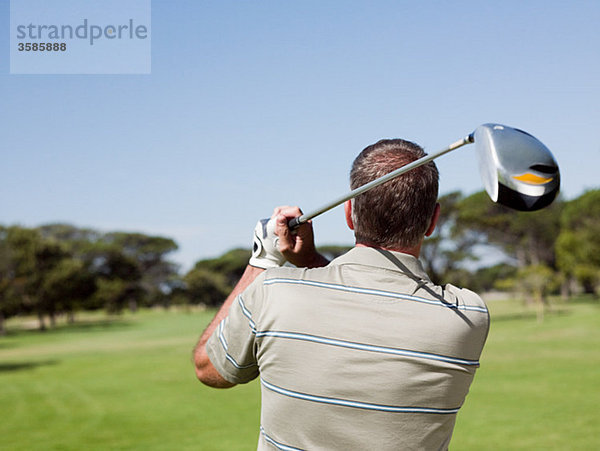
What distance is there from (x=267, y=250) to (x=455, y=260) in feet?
182

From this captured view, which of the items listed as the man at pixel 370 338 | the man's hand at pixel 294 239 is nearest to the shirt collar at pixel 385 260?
the man at pixel 370 338

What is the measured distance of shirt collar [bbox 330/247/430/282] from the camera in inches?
73.2

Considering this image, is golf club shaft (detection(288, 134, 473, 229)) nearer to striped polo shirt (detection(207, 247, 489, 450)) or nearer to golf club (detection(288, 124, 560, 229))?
golf club (detection(288, 124, 560, 229))

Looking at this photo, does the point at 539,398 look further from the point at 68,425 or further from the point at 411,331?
the point at 411,331

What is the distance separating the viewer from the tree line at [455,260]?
50938 millimetres

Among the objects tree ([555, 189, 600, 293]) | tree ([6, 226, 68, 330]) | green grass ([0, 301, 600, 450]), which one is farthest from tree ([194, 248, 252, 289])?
green grass ([0, 301, 600, 450])

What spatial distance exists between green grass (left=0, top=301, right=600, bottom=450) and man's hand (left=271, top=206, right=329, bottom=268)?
366 inches

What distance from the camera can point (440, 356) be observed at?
1.81 metres

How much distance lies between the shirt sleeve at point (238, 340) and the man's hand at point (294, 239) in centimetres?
36

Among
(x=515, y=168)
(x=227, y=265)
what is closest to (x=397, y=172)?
(x=515, y=168)

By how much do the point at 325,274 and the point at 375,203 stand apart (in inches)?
9.7

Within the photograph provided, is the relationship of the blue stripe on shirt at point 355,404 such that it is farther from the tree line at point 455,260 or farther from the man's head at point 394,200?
the tree line at point 455,260

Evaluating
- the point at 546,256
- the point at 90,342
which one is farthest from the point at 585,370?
the point at 546,256

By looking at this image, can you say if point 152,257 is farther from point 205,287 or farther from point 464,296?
point 464,296
